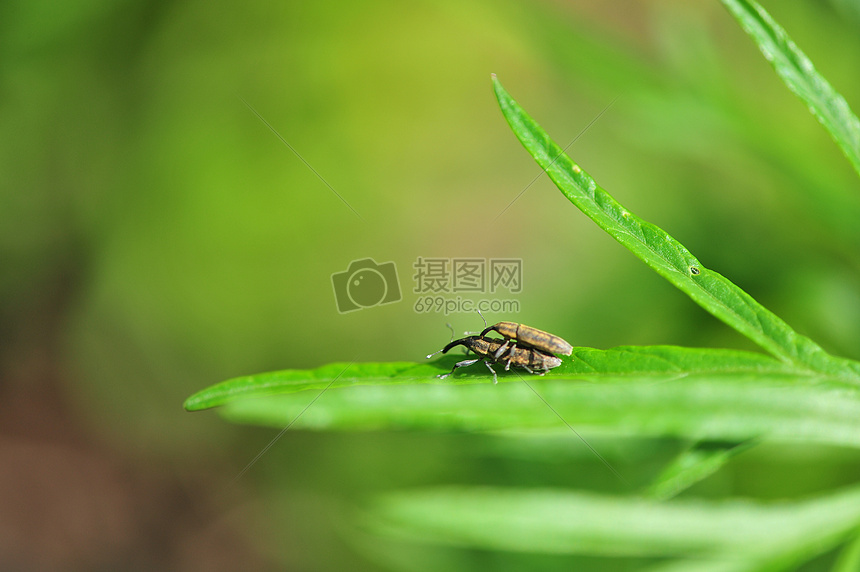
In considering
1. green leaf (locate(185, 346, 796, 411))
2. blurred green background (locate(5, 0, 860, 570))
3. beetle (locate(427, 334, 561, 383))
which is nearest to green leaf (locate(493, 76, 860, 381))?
green leaf (locate(185, 346, 796, 411))

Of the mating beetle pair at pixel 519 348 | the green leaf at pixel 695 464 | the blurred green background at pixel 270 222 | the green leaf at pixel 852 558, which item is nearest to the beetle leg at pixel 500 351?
the mating beetle pair at pixel 519 348

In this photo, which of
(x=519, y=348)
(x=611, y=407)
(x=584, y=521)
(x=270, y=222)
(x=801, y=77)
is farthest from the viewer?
(x=270, y=222)

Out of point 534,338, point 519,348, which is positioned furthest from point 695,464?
point 519,348

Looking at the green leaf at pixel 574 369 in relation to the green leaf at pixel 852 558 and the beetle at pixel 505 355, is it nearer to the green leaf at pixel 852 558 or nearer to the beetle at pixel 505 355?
the beetle at pixel 505 355

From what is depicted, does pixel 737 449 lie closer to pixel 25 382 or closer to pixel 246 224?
pixel 246 224

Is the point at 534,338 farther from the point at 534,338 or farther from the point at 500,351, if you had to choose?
the point at 500,351

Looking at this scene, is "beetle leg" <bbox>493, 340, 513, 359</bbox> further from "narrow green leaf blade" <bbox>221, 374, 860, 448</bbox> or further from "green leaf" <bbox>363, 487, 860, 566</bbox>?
"narrow green leaf blade" <bbox>221, 374, 860, 448</bbox>
